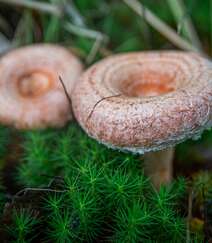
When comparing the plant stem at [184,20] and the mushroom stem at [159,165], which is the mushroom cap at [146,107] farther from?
the plant stem at [184,20]

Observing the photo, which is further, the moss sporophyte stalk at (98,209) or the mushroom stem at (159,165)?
the mushroom stem at (159,165)

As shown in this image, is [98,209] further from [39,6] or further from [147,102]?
[39,6]

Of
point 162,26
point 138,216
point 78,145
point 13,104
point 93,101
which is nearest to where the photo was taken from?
point 138,216

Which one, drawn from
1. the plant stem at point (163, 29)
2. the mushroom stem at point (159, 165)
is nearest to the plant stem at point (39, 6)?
the plant stem at point (163, 29)

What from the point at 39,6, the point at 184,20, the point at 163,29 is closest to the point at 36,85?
the point at 39,6

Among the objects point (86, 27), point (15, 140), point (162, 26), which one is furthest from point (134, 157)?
point (86, 27)

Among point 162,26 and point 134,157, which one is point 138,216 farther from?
point 162,26

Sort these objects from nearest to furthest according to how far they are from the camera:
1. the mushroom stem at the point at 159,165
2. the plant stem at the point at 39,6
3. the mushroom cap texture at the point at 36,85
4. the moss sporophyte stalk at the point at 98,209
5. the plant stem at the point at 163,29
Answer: the moss sporophyte stalk at the point at 98,209
the mushroom stem at the point at 159,165
the mushroom cap texture at the point at 36,85
the plant stem at the point at 163,29
the plant stem at the point at 39,6
